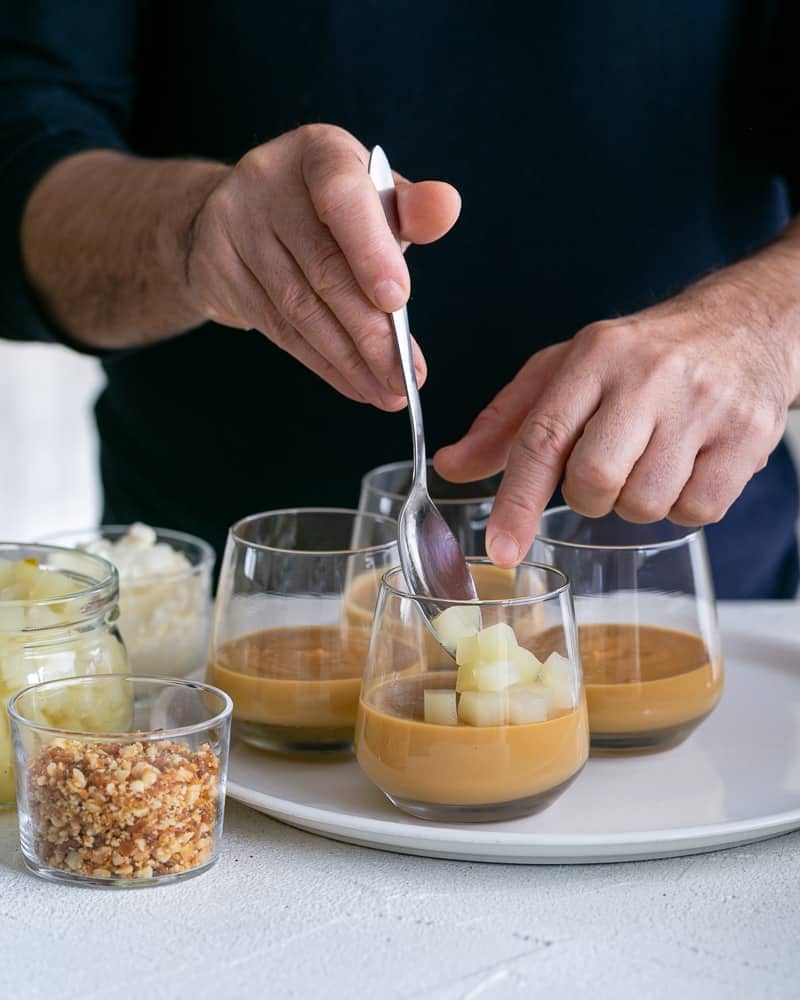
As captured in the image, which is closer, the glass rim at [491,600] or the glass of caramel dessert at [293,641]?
the glass rim at [491,600]

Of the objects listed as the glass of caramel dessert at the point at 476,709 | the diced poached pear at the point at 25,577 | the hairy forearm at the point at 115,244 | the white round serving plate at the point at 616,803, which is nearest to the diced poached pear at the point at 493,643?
the glass of caramel dessert at the point at 476,709

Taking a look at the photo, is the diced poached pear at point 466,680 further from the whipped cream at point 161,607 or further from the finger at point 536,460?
the whipped cream at point 161,607

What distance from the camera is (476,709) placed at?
835mm

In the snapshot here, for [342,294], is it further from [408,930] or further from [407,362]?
[408,930]

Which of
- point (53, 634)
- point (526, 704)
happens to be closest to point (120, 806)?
point (53, 634)

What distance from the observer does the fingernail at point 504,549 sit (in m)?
0.91

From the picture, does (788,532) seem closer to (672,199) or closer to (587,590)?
(672,199)

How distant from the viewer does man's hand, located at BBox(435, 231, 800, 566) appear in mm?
908

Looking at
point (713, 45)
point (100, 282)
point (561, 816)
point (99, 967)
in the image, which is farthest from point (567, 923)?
point (713, 45)

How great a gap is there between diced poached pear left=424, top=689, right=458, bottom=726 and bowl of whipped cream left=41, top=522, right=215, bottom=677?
391 mm

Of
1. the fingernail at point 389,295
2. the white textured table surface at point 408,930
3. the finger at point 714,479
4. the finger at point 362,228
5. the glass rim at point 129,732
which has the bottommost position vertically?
the white textured table surface at point 408,930

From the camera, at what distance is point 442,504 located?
1130 mm

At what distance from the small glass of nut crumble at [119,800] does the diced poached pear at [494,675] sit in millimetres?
166

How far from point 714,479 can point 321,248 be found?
33 centimetres
